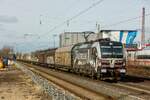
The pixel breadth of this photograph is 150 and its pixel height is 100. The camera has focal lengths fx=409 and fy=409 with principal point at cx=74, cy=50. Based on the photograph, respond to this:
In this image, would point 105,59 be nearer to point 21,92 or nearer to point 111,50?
point 111,50

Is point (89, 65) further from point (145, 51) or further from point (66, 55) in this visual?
point (145, 51)

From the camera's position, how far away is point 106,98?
2200 cm

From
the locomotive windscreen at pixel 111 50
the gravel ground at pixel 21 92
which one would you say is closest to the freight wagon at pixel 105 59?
the locomotive windscreen at pixel 111 50

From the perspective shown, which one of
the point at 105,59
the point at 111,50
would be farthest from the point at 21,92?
the point at 111,50

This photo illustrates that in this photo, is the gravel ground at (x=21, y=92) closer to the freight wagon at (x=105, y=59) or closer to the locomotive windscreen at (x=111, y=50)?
the freight wagon at (x=105, y=59)

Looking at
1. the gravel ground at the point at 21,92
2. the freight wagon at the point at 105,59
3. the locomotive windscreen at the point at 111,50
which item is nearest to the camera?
the gravel ground at the point at 21,92

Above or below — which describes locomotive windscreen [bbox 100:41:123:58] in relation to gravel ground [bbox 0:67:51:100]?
above

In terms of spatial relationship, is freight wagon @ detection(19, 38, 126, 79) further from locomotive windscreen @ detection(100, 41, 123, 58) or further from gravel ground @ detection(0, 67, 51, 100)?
gravel ground @ detection(0, 67, 51, 100)

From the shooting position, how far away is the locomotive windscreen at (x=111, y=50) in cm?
3388

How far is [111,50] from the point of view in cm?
3416

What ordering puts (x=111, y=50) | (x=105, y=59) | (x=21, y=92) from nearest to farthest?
(x=21, y=92) → (x=105, y=59) → (x=111, y=50)

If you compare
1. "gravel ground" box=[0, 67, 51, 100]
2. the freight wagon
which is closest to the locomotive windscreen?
the freight wagon

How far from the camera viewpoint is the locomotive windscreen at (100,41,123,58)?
3388cm

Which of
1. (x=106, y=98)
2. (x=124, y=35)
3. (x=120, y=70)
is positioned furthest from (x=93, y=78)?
(x=124, y=35)
